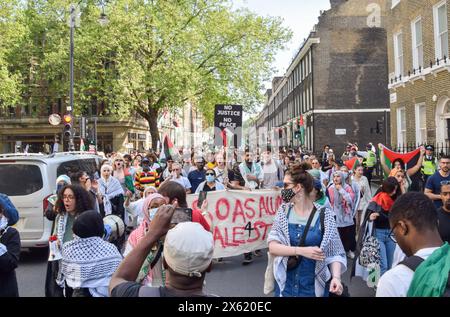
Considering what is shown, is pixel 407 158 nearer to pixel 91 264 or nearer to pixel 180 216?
pixel 180 216

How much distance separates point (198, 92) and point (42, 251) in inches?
898

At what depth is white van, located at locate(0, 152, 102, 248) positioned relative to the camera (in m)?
8.16

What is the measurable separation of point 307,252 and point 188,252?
5.75 ft

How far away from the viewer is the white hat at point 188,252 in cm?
217

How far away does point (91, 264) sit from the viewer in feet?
11.9

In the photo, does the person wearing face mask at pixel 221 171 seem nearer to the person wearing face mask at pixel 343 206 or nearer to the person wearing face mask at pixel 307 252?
the person wearing face mask at pixel 343 206

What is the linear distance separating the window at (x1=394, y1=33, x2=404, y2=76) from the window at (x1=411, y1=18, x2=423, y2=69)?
187 cm

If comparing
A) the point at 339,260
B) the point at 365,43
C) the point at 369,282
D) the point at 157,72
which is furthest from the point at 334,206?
the point at 365,43

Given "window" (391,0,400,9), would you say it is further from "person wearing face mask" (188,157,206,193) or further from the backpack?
the backpack

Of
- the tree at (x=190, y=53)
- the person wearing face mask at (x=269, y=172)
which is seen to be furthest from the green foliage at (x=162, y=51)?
the person wearing face mask at (x=269, y=172)

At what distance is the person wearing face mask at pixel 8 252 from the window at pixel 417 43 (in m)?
18.6

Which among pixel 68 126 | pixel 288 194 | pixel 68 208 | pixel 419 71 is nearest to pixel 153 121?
pixel 68 126
